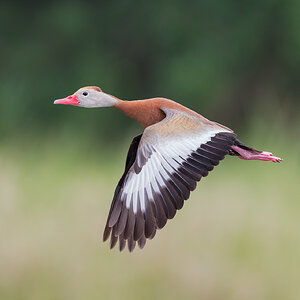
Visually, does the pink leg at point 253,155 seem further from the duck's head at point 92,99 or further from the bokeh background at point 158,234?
the bokeh background at point 158,234

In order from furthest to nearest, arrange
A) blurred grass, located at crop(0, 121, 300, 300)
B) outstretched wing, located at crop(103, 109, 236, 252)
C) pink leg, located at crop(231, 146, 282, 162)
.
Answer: blurred grass, located at crop(0, 121, 300, 300)
pink leg, located at crop(231, 146, 282, 162)
outstretched wing, located at crop(103, 109, 236, 252)

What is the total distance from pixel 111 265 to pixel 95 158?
1.09 m

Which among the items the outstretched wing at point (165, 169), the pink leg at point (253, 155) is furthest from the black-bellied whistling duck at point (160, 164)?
the pink leg at point (253, 155)

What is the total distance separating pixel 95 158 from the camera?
3.64 metres

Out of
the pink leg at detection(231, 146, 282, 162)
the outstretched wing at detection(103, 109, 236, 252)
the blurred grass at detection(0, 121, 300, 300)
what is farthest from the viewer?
the blurred grass at detection(0, 121, 300, 300)

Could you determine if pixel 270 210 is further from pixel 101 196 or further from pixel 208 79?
pixel 208 79

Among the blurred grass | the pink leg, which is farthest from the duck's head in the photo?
the blurred grass

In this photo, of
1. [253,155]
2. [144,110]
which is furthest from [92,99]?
[253,155]

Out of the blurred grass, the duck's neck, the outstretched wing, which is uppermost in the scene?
the duck's neck

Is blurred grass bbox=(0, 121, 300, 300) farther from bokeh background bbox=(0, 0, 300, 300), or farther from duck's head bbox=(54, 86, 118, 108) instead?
duck's head bbox=(54, 86, 118, 108)

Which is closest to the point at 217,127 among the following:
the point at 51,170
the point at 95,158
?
the point at 51,170

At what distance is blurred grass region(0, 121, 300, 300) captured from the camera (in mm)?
2600

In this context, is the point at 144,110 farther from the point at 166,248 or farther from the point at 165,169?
the point at 166,248

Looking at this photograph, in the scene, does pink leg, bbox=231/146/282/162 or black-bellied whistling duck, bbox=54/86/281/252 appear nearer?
black-bellied whistling duck, bbox=54/86/281/252
